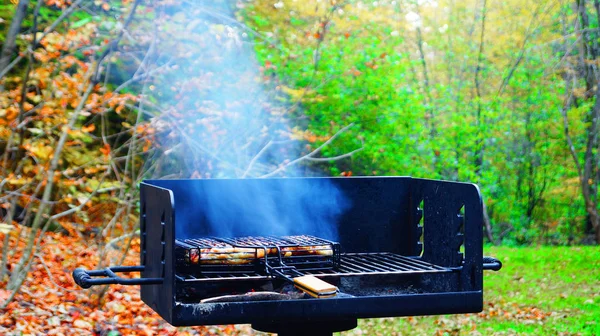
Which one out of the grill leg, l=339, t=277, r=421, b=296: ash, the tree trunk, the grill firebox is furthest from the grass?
the tree trunk

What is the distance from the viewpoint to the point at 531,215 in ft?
43.2

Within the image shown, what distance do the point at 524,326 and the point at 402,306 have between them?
346cm

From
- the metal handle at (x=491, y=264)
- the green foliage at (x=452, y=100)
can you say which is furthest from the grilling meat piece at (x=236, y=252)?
the green foliage at (x=452, y=100)

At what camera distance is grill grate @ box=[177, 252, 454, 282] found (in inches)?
99.2

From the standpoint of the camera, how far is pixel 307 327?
2797mm

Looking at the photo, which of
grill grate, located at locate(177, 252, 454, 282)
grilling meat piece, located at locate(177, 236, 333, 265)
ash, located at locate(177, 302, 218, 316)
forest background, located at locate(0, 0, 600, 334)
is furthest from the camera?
forest background, located at locate(0, 0, 600, 334)

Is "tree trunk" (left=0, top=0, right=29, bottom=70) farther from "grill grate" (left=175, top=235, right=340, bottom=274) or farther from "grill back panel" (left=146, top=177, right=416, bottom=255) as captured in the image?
"grill grate" (left=175, top=235, right=340, bottom=274)

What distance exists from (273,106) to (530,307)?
10.9 ft

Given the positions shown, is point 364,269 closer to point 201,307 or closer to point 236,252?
point 236,252

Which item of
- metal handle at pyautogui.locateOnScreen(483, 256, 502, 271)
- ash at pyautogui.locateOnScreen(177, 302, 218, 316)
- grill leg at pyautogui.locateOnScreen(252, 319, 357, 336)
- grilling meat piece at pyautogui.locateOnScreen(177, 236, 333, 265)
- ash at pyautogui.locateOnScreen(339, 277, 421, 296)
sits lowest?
grill leg at pyautogui.locateOnScreen(252, 319, 357, 336)

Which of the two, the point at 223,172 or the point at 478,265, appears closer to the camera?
the point at 478,265

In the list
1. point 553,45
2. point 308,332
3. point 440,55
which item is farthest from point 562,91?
point 308,332

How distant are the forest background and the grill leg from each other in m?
1.79

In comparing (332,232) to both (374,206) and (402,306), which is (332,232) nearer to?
(374,206)
